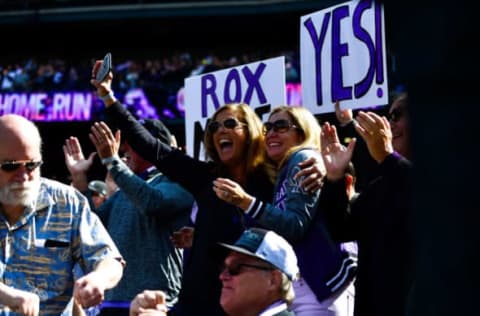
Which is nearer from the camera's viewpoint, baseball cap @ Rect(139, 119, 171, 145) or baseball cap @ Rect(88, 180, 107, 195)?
baseball cap @ Rect(139, 119, 171, 145)

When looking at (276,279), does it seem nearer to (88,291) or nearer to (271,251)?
(271,251)

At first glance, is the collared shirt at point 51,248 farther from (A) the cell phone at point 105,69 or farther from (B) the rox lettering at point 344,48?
(B) the rox lettering at point 344,48

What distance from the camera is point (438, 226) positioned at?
0.93 m

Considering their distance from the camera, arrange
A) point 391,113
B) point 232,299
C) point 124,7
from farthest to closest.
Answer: point 124,7 → point 391,113 → point 232,299

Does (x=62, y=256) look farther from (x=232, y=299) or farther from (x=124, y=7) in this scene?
(x=124, y=7)

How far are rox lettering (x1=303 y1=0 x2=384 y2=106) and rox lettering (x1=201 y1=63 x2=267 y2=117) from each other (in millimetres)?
495

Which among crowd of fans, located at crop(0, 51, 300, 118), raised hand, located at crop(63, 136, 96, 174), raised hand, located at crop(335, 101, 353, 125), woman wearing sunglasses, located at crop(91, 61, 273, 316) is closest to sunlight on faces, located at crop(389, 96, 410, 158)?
woman wearing sunglasses, located at crop(91, 61, 273, 316)

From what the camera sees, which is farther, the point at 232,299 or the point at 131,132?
the point at 131,132

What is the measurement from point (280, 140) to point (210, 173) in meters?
0.43

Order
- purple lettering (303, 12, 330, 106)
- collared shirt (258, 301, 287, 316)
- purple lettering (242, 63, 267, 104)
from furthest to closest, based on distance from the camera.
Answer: purple lettering (242, 63, 267, 104)
purple lettering (303, 12, 330, 106)
collared shirt (258, 301, 287, 316)

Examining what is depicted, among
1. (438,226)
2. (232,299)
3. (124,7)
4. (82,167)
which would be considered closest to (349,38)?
(82,167)

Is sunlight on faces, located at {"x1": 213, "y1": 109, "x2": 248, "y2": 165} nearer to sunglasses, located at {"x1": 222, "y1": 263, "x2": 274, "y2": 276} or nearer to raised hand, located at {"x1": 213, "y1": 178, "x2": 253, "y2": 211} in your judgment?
raised hand, located at {"x1": 213, "y1": 178, "x2": 253, "y2": 211}

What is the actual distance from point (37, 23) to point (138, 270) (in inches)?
1193

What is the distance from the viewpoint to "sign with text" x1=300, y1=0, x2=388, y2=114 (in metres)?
5.46
